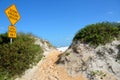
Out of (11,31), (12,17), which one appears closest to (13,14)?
(12,17)

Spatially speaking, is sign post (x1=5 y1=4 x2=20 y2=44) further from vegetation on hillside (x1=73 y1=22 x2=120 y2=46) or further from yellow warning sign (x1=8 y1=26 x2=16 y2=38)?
vegetation on hillside (x1=73 y1=22 x2=120 y2=46)

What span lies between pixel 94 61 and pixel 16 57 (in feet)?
11.5

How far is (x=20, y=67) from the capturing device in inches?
409

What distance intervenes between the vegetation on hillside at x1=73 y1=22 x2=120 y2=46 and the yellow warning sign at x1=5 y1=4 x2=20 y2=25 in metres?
3.22

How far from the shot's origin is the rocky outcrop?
→ 9484 millimetres

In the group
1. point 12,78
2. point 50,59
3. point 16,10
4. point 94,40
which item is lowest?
point 12,78

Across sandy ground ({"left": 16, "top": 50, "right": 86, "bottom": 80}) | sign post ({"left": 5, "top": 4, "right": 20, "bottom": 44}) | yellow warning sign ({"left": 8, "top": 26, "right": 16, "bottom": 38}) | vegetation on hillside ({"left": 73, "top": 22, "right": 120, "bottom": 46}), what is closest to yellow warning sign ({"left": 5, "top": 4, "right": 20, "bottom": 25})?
sign post ({"left": 5, "top": 4, "right": 20, "bottom": 44})

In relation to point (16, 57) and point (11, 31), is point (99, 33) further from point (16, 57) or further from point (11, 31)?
point (11, 31)

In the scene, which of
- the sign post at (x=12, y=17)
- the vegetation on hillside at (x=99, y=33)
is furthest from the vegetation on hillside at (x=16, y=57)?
the vegetation on hillside at (x=99, y=33)

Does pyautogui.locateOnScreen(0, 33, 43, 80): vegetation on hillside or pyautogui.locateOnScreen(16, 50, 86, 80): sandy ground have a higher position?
pyautogui.locateOnScreen(0, 33, 43, 80): vegetation on hillside

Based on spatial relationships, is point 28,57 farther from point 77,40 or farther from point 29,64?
point 77,40

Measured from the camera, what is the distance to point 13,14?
11586mm

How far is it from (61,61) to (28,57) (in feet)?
5.03

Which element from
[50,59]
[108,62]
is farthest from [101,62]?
[50,59]
